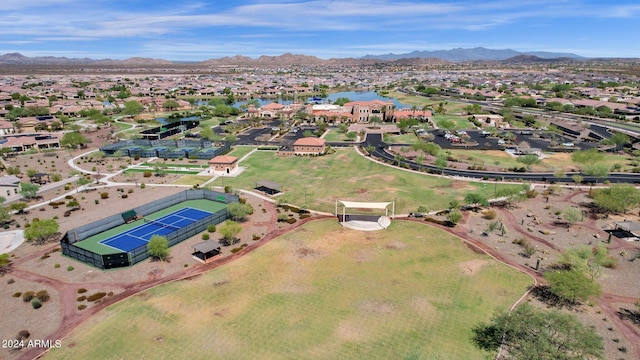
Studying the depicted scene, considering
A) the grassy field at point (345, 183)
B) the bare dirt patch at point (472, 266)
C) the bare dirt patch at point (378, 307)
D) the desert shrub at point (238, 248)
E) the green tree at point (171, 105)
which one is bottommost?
the bare dirt patch at point (378, 307)

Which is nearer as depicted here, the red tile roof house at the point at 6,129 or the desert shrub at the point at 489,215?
the desert shrub at the point at 489,215

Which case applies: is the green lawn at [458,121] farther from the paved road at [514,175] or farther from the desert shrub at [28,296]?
the desert shrub at [28,296]

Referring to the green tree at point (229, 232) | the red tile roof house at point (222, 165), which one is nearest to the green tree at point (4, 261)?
the green tree at point (229, 232)

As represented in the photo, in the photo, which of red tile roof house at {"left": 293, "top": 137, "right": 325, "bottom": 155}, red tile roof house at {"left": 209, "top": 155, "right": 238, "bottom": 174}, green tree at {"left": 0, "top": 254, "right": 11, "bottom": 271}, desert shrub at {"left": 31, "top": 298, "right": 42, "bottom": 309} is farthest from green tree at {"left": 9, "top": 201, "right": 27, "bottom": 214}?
red tile roof house at {"left": 293, "top": 137, "right": 325, "bottom": 155}

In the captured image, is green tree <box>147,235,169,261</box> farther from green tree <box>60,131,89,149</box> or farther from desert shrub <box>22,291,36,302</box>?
green tree <box>60,131,89,149</box>

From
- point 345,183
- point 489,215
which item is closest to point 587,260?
point 489,215
